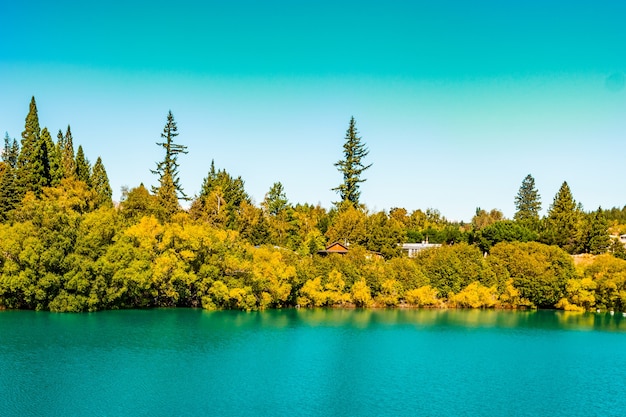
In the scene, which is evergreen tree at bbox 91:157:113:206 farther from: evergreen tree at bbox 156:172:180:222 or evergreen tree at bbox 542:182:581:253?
evergreen tree at bbox 542:182:581:253

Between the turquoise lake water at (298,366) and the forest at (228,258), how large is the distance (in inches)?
137

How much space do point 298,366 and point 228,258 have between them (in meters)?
22.8

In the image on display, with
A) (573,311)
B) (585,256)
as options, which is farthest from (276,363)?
(585,256)

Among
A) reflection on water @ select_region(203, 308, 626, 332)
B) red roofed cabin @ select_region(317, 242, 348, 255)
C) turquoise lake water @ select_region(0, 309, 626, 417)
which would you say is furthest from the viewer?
red roofed cabin @ select_region(317, 242, 348, 255)

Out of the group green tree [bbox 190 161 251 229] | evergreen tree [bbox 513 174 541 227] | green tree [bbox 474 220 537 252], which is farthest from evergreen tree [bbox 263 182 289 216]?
evergreen tree [bbox 513 174 541 227]

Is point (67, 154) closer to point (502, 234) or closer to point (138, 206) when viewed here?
point (138, 206)

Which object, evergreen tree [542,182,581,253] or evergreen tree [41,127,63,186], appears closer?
evergreen tree [41,127,63,186]

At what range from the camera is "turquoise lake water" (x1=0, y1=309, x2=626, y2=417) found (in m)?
25.5

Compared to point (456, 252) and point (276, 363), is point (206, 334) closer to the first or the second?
point (276, 363)

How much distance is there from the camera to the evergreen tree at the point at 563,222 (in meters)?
73.7

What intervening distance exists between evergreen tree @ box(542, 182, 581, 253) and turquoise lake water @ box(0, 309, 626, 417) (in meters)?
26.6

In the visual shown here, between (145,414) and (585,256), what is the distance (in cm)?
6208

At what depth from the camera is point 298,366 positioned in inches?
1264

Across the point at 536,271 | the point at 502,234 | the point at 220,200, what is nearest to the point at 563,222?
the point at 502,234
